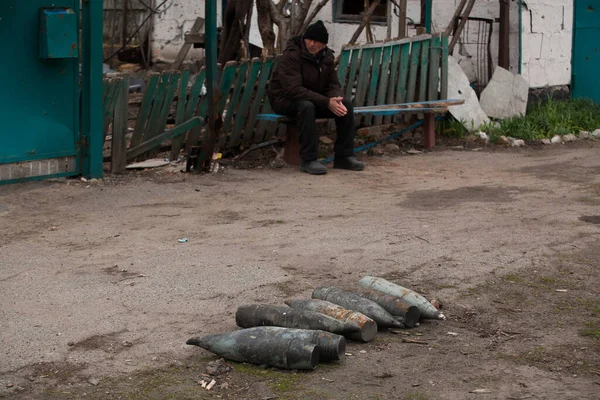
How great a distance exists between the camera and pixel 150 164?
9141 mm

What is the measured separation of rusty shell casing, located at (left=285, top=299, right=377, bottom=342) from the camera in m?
4.38

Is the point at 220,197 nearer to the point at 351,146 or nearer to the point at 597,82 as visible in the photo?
the point at 351,146

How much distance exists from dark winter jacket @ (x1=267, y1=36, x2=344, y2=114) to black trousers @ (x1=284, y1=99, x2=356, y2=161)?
0.29 feet

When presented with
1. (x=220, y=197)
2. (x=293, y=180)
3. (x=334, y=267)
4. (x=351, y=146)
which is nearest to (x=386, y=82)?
(x=351, y=146)

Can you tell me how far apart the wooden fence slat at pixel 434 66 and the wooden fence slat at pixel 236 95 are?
8.16ft

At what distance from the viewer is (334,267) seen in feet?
18.7

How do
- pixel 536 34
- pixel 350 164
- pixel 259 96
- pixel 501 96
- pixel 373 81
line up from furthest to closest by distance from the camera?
1. pixel 536 34
2. pixel 501 96
3. pixel 373 81
4. pixel 259 96
5. pixel 350 164

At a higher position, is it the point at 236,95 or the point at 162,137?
the point at 236,95

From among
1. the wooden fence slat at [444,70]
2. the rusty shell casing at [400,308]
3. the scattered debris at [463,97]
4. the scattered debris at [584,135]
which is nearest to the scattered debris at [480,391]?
the rusty shell casing at [400,308]

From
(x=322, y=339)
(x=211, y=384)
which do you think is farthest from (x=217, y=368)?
(x=322, y=339)

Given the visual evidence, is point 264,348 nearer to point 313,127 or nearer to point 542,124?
point 313,127

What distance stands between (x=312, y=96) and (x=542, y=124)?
3.98 m

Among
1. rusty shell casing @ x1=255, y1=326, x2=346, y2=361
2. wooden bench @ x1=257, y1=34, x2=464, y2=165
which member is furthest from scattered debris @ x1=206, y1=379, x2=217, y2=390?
wooden bench @ x1=257, y1=34, x2=464, y2=165

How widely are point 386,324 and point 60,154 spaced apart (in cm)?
459
